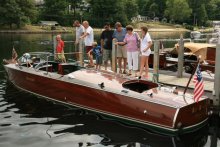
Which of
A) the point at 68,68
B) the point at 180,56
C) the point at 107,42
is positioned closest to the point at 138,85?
the point at 180,56

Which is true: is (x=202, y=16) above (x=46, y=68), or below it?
above

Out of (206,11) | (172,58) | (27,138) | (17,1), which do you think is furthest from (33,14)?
(206,11)

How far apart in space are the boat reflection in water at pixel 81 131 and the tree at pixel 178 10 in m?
127

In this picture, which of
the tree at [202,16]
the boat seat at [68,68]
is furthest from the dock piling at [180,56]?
the tree at [202,16]

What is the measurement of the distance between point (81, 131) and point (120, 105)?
1324 millimetres

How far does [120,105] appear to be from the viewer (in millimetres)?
10602

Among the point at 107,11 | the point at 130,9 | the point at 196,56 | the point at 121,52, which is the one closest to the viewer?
the point at 121,52

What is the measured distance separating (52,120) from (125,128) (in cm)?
242

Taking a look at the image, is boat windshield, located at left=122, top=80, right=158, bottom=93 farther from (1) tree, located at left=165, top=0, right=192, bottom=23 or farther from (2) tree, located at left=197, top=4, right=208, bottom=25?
(2) tree, located at left=197, top=4, right=208, bottom=25

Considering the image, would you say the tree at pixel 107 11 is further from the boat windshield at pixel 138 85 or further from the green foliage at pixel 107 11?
the boat windshield at pixel 138 85

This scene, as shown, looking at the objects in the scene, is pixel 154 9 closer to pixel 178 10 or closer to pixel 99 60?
pixel 178 10

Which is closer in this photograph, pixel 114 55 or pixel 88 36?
pixel 114 55

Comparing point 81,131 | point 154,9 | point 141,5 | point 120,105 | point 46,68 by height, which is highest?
point 141,5

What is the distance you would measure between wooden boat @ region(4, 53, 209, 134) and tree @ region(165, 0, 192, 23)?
412 feet
